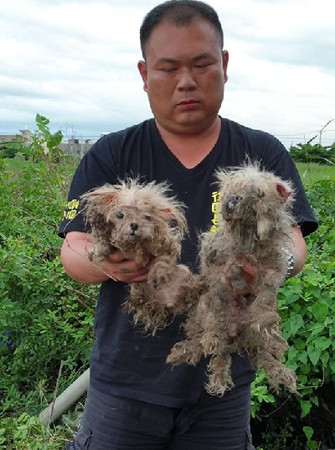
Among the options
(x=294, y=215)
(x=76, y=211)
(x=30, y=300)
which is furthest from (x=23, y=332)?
(x=294, y=215)

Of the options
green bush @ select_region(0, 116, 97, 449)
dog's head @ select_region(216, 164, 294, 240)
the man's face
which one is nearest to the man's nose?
the man's face

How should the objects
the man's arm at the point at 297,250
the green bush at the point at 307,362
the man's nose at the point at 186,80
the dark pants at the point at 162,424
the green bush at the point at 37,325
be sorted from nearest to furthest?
the man's arm at the point at 297,250, the man's nose at the point at 186,80, the dark pants at the point at 162,424, the green bush at the point at 307,362, the green bush at the point at 37,325

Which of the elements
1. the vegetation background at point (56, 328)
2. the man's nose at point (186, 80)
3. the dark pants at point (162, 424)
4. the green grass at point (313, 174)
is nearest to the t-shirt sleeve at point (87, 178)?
the man's nose at point (186, 80)

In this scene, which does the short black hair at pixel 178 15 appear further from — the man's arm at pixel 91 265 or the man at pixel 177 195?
the man's arm at pixel 91 265

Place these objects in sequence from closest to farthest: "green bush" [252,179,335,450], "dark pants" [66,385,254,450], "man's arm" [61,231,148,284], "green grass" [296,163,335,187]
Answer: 1. "man's arm" [61,231,148,284]
2. "dark pants" [66,385,254,450]
3. "green bush" [252,179,335,450]
4. "green grass" [296,163,335,187]

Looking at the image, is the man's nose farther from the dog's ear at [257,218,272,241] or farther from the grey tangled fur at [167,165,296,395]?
the dog's ear at [257,218,272,241]

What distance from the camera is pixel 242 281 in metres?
1.83

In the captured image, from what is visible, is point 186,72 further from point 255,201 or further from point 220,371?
point 220,371

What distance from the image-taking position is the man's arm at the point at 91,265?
1860mm

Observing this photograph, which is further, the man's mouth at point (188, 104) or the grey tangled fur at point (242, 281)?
the man's mouth at point (188, 104)

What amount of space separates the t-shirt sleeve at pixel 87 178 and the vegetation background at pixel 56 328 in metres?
1.55

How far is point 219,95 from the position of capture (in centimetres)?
233

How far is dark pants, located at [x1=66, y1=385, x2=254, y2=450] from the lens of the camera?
2371mm

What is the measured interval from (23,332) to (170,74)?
7.70 feet
